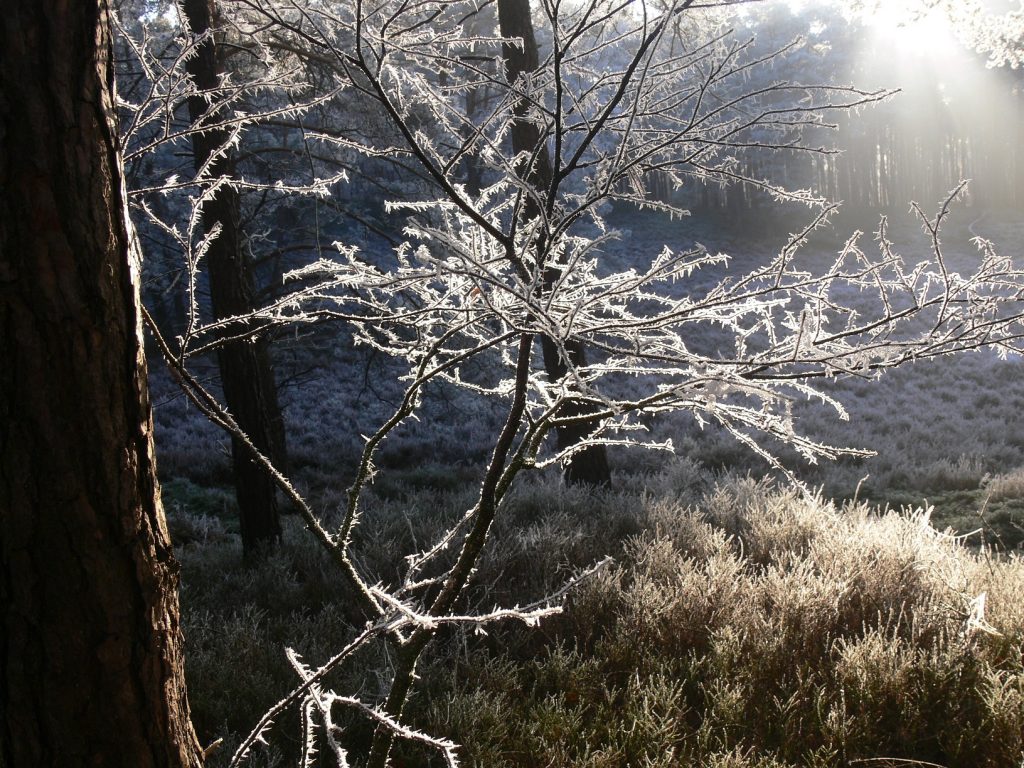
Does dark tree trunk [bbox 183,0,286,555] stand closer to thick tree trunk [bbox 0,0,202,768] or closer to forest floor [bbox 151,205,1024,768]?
forest floor [bbox 151,205,1024,768]

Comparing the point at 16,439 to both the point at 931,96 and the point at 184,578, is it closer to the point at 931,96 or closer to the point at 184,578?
the point at 184,578

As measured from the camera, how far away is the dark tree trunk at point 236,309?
5.43 m

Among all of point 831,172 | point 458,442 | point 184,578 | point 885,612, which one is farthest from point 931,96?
point 184,578

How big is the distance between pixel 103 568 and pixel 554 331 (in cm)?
102

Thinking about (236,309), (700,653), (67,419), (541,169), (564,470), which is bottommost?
(700,653)

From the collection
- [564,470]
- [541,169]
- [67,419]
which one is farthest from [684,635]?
[541,169]

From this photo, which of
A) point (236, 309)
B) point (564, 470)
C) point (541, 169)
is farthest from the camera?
point (564, 470)

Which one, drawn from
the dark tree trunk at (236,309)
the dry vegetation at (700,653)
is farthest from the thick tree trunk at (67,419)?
the dark tree trunk at (236,309)

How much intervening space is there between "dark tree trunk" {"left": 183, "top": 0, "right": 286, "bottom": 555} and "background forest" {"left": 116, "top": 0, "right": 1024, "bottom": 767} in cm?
3

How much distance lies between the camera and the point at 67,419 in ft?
4.19

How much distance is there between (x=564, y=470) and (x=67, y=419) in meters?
5.35

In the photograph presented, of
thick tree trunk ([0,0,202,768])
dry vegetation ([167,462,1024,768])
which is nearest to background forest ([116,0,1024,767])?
dry vegetation ([167,462,1024,768])

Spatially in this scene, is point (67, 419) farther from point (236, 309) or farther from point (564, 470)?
point (564, 470)

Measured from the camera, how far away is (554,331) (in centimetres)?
138
